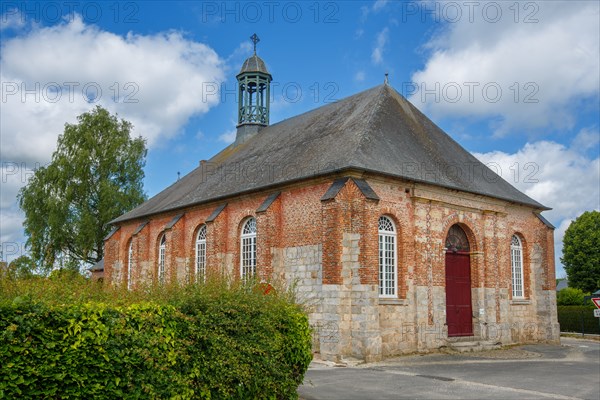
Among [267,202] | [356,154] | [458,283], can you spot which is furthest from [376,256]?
[458,283]

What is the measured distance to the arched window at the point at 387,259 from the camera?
17.5 m

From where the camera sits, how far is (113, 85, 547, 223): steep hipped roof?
18062 mm

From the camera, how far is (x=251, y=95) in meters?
29.8

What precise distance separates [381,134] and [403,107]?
354 centimetres

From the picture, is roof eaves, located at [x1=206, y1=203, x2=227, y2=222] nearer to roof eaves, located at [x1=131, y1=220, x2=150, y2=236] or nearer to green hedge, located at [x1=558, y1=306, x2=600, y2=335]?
roof eaves, located at [x1=131, y1=220, x2=150, y2=236]

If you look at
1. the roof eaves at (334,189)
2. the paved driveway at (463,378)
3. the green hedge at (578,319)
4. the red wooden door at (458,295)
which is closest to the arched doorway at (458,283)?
the red wooden door at (458,295)

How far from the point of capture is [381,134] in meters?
19.2

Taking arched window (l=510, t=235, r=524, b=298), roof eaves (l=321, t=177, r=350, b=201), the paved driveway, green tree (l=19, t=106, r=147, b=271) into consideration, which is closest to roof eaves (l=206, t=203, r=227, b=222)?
roof eaves (l=321, t=177, r=350, b=201)

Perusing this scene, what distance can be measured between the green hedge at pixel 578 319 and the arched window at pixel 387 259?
14488 millimetres

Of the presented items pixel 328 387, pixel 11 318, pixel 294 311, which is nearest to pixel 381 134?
pixel 328 387

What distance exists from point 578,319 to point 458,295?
40.3 feet

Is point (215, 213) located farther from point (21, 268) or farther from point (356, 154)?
point (21, 268)

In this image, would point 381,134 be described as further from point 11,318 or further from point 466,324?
point 11,318

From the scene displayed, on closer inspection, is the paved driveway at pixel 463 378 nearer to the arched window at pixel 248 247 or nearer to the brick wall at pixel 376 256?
the brick wall at pixel 376 256
